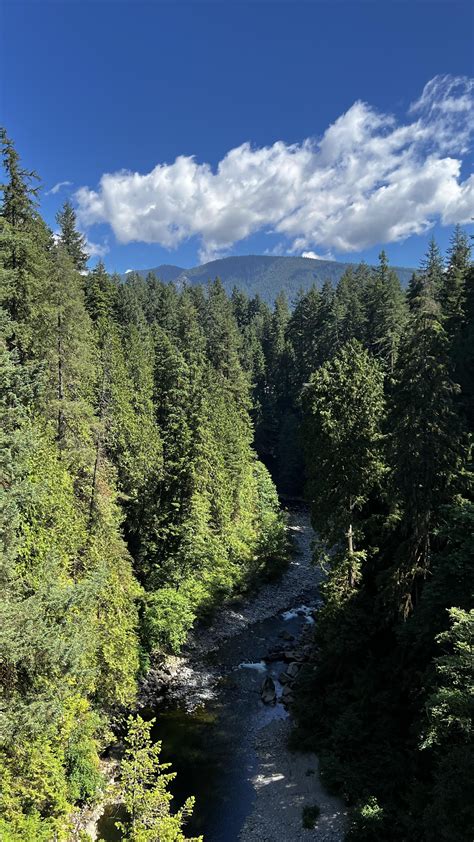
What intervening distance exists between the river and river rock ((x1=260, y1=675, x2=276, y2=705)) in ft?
1.01

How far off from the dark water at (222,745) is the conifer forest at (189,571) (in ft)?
1.76

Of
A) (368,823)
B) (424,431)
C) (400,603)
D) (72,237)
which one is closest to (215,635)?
(400,603)

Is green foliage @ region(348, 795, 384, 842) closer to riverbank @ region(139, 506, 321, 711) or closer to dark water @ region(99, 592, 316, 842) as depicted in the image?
dark water @ region(99, 592, 316, 842)

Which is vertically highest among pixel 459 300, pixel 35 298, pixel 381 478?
pixel 459 300

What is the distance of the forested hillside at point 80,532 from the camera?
1437 cm

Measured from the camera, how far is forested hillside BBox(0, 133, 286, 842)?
47.1 feet

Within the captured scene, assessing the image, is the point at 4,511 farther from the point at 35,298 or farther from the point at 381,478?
the point at 381,478

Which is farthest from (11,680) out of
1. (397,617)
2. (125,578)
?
(397,617)

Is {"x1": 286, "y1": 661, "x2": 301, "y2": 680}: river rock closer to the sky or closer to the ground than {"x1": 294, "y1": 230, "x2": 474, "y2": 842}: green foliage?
closer to the ground

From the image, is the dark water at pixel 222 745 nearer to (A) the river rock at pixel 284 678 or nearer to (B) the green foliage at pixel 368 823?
(A) the river rock at pixel 284 678


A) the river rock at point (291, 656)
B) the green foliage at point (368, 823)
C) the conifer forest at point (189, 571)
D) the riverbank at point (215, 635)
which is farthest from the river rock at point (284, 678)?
the green foliage at point (368, 823)

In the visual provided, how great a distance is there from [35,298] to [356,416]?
51.3 feet

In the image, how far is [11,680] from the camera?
14.5 meters

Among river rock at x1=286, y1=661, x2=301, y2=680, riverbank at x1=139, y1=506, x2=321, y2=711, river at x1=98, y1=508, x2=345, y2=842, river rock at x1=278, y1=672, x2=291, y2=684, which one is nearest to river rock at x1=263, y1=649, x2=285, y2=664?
river at x1=98, y1=508, x2=345, y2=842
